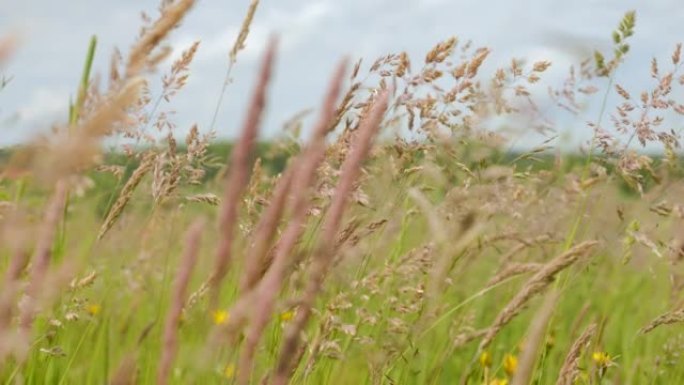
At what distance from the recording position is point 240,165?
747mm

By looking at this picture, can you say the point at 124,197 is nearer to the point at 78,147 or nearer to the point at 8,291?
the point at 8,291

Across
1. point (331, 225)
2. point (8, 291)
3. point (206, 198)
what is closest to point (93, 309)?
point (206, 198)

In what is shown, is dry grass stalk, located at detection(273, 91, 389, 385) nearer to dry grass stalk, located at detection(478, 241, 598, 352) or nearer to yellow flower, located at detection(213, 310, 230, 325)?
yellow flower, located at detection(213, 310, 230, 325)

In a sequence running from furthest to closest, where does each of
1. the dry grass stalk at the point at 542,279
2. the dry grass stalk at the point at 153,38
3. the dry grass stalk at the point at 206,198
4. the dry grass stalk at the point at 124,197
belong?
the dry grass stalk at the point at 206,198, the dry grass stalk at the point at 124,197, the dry grass stalk at the point at 542,279, the dry grass stalk at the point at 153,38

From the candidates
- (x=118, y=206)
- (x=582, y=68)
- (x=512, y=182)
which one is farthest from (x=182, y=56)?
(x=582, y=68)

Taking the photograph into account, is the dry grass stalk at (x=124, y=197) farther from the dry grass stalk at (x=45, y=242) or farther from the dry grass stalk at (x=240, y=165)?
the dry grass stalk at (x=240, y=165)

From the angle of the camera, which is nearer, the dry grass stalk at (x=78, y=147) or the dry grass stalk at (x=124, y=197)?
the dry grass stalk at (x=78, y=147)

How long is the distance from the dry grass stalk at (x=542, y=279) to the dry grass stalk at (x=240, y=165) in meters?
0.64

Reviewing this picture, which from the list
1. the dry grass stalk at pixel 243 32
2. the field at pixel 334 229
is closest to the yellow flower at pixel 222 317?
the field at pixel 334 229

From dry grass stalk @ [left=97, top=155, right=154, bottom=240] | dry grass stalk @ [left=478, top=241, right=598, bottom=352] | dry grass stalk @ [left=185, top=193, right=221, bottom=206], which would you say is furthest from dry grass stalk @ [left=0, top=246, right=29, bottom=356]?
dry grass stalk @ [left=185, top=193, right=221, bottom=206]

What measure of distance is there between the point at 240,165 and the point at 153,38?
0.36 meters

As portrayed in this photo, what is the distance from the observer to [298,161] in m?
0.88

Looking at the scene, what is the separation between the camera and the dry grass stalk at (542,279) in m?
1.31

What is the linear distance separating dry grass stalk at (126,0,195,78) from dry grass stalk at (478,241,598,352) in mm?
601
